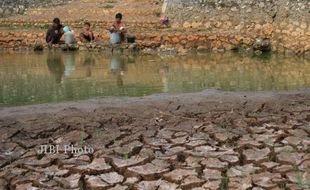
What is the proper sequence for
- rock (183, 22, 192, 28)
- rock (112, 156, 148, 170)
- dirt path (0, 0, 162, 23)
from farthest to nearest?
dirt path (0, 0, 162, 23), rock (183, 22, 192, 28), rock (112, 156, 148, 170)

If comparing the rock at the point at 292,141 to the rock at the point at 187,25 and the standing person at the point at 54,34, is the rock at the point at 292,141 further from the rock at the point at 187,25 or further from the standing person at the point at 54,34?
the rock at the point at 187,25

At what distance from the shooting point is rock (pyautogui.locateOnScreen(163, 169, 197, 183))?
3.72 meters

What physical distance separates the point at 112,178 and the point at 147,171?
0.93ft

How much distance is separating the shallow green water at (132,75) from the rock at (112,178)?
2.92 metres

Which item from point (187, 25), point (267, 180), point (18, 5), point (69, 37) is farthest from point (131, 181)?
point (18, 5)

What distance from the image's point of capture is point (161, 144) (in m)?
4.57

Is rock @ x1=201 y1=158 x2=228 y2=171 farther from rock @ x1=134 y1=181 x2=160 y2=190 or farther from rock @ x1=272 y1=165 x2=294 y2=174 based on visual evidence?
rock @ x1=134 y1=181 x2=160 y2=190

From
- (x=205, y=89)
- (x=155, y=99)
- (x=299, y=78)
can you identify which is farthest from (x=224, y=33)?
(x=155, y=99)

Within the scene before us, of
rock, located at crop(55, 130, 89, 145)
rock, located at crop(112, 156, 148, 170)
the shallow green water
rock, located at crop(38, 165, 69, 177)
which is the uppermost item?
the shallow green water

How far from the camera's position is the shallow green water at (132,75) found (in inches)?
286

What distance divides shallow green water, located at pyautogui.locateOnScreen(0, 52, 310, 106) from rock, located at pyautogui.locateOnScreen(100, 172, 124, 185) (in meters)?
2.92

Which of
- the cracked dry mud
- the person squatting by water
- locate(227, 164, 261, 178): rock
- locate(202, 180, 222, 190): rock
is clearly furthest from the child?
locate(202, 180, 222, 190): rock

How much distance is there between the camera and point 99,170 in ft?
12.9

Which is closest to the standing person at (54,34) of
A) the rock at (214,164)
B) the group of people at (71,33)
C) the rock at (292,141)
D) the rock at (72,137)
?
the group of people at (71,33)
